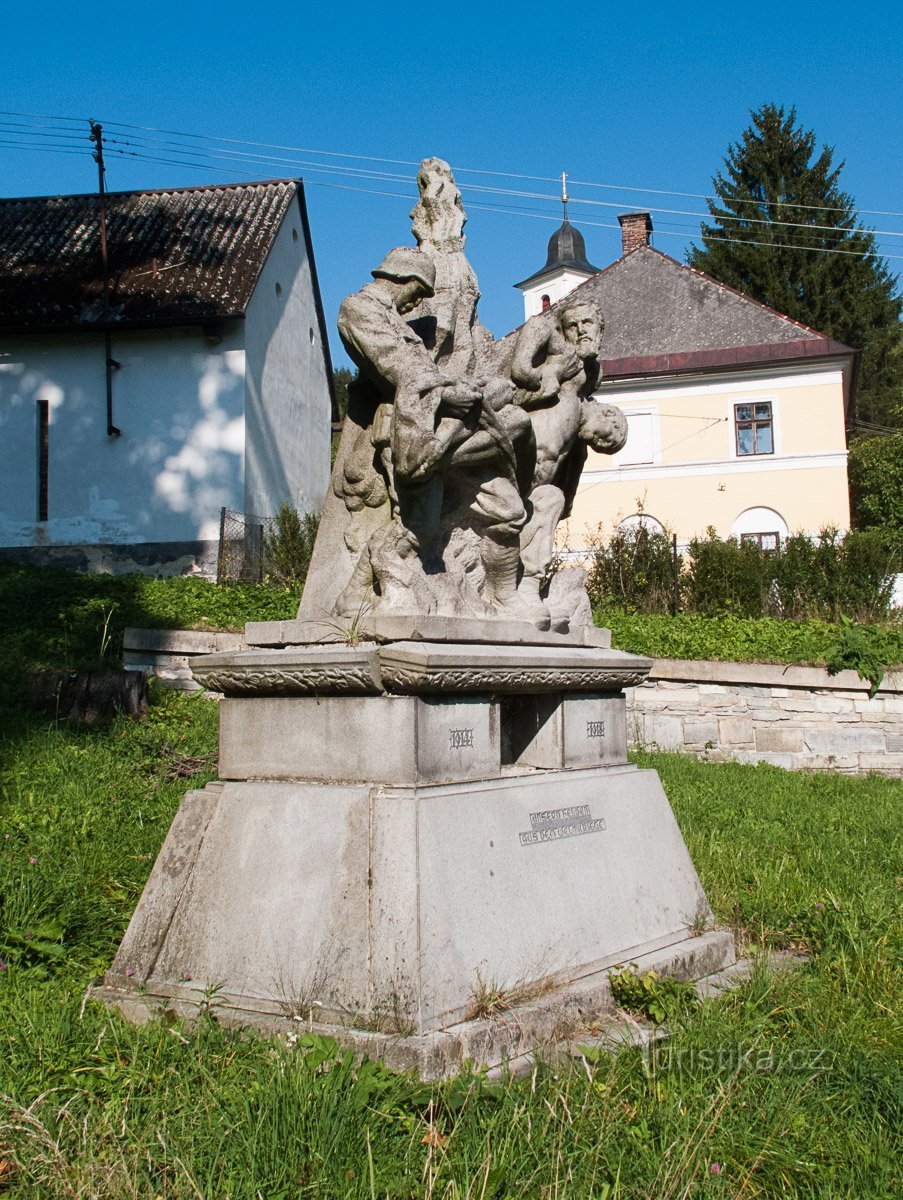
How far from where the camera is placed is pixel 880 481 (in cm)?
3083

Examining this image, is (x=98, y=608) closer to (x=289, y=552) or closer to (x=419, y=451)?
(x=289, y=552)

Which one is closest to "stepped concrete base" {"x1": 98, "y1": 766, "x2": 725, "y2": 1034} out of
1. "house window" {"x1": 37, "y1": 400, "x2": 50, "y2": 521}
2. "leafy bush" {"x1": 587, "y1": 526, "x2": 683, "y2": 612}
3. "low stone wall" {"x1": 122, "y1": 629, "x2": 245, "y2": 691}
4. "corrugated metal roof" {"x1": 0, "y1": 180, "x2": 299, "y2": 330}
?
"low stone wall" {"x1": 122, "y1": 629, "x2": 245, "y2": 691}

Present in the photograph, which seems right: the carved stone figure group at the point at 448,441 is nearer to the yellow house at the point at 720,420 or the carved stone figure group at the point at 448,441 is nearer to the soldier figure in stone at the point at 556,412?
the soldier figure in stone at the point at 556,412

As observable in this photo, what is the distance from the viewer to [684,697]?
12.4m

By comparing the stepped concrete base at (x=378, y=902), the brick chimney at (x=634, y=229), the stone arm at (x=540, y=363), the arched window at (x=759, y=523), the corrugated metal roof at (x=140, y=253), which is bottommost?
the stepped concrete base at (x=378, y=902)

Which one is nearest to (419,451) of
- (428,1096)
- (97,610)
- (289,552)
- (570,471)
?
(570,471)

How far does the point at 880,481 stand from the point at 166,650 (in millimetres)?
25060

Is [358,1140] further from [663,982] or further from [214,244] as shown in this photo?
[214,244]

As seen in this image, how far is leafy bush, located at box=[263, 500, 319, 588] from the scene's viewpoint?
14.2m

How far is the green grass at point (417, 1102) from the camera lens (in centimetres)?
251

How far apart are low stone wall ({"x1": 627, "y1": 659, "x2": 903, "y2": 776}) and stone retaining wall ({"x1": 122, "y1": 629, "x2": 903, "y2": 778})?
0.01m

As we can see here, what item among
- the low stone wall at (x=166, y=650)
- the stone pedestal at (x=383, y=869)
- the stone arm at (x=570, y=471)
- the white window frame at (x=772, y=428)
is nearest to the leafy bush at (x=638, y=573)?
the low stone wall at (x=166, y=650)

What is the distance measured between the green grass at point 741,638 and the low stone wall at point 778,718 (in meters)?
0.26

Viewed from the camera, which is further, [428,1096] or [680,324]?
[680,324]
